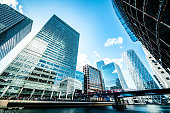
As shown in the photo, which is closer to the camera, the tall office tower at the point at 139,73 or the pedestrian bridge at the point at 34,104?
the pedestrian bridge at the point at 34,104

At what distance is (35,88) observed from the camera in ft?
156

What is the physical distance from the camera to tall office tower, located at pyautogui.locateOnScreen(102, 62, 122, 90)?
151863 millimetres

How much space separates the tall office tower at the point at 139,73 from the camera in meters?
108

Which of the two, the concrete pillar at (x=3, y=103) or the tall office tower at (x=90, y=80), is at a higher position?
the tall office tower at (x=90, y=80)

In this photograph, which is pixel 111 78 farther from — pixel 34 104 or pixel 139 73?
pixel 34 104

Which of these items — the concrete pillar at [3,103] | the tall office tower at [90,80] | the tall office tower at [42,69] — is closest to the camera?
the concrete pillar at [3,103]

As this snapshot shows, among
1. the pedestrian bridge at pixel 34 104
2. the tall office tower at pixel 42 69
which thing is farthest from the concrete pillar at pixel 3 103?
the tall office tower at pixel 42 69

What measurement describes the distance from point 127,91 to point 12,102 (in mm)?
49657

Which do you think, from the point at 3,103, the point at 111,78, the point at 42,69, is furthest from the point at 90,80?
the point at 3,103

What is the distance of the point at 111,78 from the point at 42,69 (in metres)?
148

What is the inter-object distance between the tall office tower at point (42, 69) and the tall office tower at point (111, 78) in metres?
113

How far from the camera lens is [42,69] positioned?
56469mm

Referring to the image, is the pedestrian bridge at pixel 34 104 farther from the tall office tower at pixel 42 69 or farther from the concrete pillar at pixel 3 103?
the tall office tower at pixel 42 69

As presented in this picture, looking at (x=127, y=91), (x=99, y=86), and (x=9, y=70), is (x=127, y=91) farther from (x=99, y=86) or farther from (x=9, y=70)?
(x=99, y=86)
